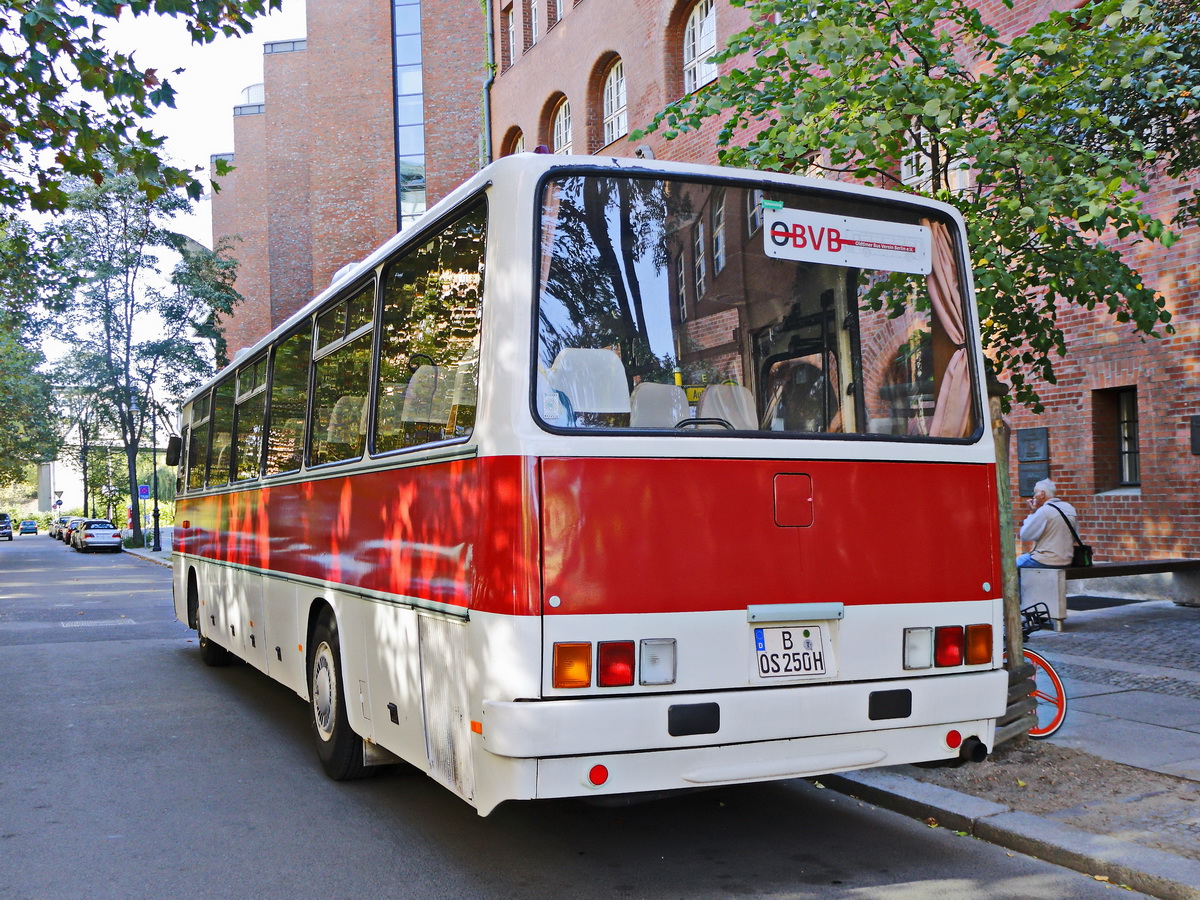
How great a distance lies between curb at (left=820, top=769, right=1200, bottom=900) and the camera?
4.63 meters

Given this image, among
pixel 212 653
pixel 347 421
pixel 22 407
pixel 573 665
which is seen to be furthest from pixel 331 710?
pixel 22 407

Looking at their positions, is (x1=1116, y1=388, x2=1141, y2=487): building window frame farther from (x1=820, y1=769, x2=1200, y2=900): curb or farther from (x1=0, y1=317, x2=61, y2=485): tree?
(x1=0, y1=317, x2=61, y2=485): tree

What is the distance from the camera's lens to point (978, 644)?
513 cm

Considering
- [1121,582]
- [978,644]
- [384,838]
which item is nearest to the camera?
[978,644]

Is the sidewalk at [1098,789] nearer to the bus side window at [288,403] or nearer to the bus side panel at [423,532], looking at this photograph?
the bus side panel at [423,532]

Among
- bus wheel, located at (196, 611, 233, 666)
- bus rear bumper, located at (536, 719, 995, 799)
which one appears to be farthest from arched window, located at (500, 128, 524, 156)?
bus rear bumper, located at (536, 719, 995, 799)

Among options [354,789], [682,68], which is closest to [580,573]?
[354,789]

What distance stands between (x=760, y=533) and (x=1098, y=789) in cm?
263

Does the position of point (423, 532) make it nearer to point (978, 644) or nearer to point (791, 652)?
point (791, 652)

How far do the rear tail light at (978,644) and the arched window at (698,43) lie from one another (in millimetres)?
18838

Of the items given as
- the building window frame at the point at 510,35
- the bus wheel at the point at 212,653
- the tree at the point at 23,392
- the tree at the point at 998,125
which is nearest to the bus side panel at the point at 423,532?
the tree at the point at 998,125

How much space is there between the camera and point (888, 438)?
199 inches

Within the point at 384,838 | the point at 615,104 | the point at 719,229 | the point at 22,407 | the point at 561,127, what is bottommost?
the point at 384,838

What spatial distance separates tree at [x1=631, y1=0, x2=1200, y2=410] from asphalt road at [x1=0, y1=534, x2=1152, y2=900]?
320cm
